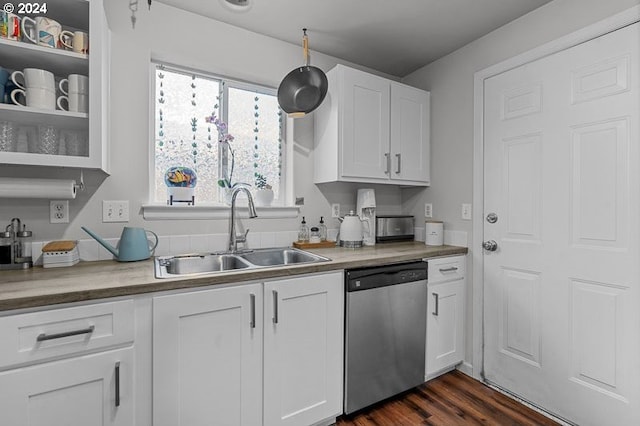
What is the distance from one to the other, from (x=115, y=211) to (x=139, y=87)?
0.73 m

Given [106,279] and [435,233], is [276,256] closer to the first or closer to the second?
[106,279]

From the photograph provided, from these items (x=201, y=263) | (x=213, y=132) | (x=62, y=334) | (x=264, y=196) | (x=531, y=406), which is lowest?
(x=531, y=406)

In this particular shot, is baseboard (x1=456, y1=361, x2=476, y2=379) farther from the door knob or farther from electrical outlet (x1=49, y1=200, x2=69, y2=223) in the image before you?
electrical outlet (x1=49, y1=200, x2=69, y2=223)

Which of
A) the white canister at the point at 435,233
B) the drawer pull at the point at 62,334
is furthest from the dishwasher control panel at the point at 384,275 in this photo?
the drawer pull at the point at 62,334

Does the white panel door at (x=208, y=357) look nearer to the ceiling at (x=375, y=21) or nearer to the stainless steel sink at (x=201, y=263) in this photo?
the stainless steel sink at (x=201, y=263)

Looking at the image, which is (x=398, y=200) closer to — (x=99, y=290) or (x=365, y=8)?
(x=365, y=8)

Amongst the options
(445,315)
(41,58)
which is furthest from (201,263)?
(445,315)

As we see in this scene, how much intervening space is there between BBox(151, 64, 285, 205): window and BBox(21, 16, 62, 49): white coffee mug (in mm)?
545

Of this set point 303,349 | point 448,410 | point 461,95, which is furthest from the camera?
point 461,95

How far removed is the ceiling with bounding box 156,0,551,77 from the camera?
1.82 meters

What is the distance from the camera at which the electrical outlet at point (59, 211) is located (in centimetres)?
156

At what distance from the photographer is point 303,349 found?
5.08ft

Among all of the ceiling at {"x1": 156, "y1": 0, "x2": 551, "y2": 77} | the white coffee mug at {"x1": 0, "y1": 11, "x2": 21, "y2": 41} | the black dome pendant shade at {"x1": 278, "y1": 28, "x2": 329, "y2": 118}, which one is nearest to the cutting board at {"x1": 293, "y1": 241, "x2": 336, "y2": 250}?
the black dome pendant shade at {"x1": 278, "y1": 28, "x2": 329, "y2": 118}

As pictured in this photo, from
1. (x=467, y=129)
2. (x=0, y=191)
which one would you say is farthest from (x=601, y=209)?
(x=0, y=191)
